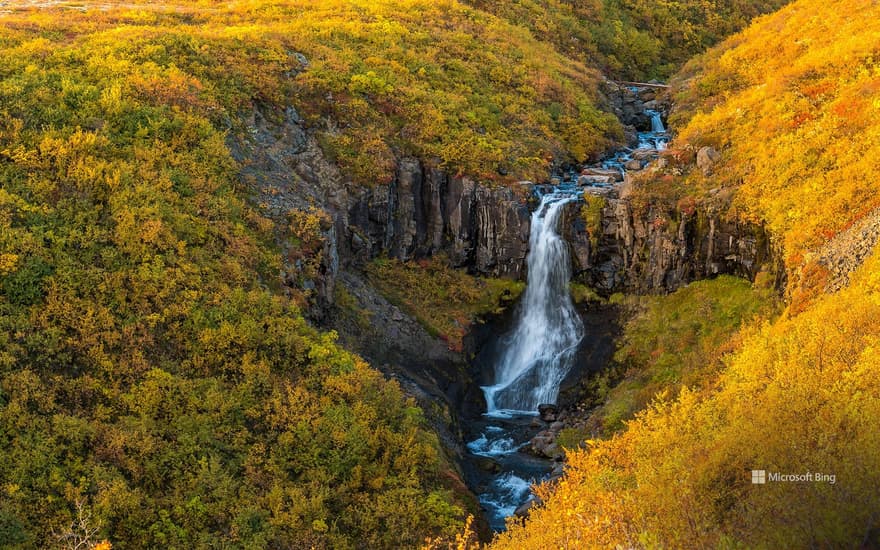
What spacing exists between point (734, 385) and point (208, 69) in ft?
84.7

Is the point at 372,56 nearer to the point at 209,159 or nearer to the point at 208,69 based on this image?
the point at 208,69

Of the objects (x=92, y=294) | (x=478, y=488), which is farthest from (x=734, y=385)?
(x=92, y=294)

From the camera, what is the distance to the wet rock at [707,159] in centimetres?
3075

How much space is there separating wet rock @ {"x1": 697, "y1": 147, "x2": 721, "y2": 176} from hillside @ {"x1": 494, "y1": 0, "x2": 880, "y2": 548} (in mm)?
333

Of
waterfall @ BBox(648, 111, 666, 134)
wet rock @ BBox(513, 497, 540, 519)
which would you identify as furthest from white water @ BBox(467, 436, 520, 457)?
waterfall @ BBox(648, 111, 666, 134)

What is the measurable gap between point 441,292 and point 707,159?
47.5 ft

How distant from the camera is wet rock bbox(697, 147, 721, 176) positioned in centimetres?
3075

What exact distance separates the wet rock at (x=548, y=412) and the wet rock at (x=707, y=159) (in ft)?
45.2

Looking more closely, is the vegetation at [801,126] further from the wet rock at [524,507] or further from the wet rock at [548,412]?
the wet rock at [524,507]

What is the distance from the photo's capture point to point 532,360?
29984 mm

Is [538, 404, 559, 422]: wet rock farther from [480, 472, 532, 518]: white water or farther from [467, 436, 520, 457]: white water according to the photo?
[480, 472, 532, 518]: white water

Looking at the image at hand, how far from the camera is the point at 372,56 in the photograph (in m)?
38.9

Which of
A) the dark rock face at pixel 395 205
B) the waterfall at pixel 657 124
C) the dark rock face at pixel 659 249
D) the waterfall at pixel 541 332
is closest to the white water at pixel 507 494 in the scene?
the waterfall at pixel 541 332

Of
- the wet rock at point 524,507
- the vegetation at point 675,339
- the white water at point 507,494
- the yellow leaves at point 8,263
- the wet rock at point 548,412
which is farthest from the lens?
the wet rock at point 548,412
